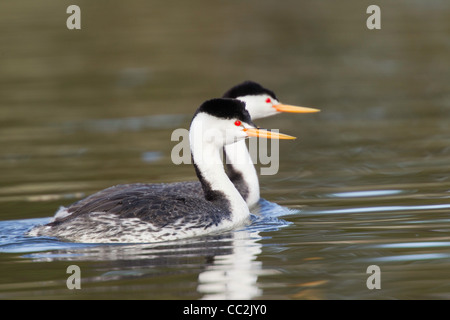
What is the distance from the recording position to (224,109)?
10.8 m

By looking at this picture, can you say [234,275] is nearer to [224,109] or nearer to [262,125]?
[224,109]

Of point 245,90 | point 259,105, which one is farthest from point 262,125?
point 245,90

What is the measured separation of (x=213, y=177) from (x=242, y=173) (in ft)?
5.94

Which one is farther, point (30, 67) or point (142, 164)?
point (30, 67)

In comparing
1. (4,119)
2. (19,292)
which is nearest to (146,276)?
(19,292)

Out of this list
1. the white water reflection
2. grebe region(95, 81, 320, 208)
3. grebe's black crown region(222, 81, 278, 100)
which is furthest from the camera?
grebe's black crown region(222, 81, 278, 100)

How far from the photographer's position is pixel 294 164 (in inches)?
555

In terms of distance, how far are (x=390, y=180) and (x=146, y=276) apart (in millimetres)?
4974

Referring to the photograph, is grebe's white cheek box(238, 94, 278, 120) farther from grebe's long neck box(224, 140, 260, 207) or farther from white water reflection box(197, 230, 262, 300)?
white water reflection box(197, 230, 262, 300)

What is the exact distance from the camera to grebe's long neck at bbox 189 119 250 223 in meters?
10.9

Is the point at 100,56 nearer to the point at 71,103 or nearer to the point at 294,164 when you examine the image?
the point at 71,103

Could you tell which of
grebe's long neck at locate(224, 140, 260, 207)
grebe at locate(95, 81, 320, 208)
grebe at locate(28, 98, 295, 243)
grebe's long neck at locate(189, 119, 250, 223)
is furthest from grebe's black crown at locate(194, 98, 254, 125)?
grebe's long neck at locate(224, 140, 260, 207)

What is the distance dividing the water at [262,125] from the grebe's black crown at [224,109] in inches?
50.8

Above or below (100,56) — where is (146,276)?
below
